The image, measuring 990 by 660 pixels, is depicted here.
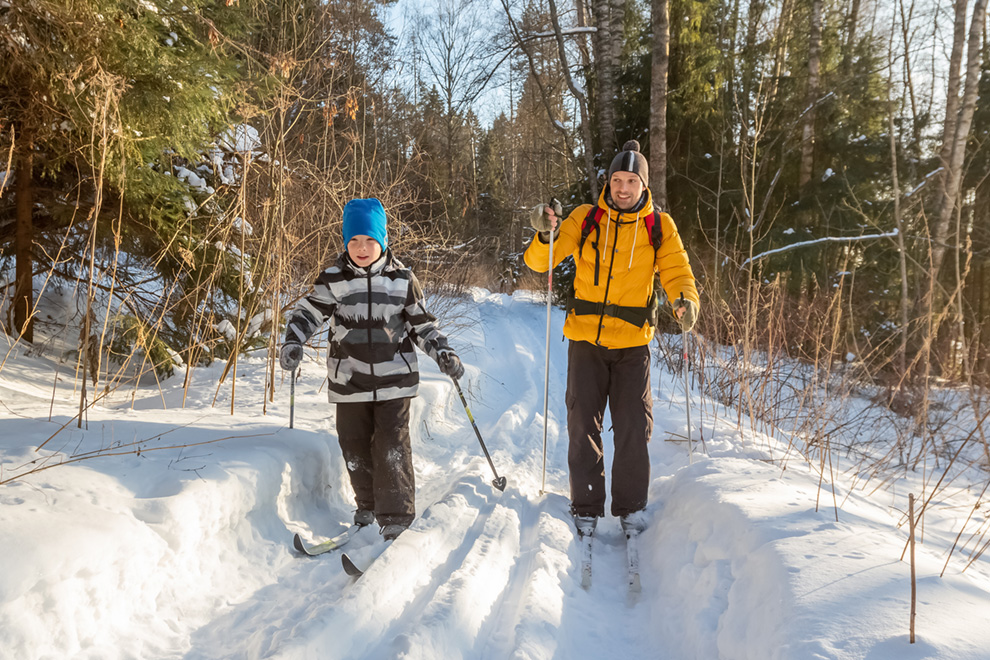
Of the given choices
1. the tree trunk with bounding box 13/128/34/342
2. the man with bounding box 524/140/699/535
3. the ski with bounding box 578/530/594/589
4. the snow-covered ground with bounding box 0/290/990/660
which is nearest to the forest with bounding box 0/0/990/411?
the tree trunk with bounding box 13/128/34/342

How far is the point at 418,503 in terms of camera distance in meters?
3.81

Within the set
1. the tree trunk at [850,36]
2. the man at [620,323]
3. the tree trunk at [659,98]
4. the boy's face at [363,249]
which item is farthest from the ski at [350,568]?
the tree trunk at [850,36]

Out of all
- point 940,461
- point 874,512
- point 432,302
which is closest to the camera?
point 874,512

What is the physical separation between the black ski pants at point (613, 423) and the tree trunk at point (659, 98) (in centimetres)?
624

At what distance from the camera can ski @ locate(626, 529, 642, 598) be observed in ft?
8.91

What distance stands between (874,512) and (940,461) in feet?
14.9

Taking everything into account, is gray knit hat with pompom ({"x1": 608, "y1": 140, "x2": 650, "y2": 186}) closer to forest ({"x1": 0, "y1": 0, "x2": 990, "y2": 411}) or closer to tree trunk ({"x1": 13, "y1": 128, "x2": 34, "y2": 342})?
forest ({"x1": 0, "y1": 0, "x2": 990, "y2": 411})

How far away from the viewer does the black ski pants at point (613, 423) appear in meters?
3.27

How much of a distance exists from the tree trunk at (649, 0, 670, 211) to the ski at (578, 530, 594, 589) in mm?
6824

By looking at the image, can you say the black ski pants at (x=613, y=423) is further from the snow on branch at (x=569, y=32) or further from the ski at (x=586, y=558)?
the snow on branch at (x=569, y=32)

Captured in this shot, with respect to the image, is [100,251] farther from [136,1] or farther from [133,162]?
[136,1]

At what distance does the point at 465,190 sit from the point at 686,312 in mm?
9707

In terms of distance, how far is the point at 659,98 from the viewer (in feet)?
29.7

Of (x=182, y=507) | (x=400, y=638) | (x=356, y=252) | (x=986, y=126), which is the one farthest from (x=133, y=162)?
Answer: (x=986, y=126)
